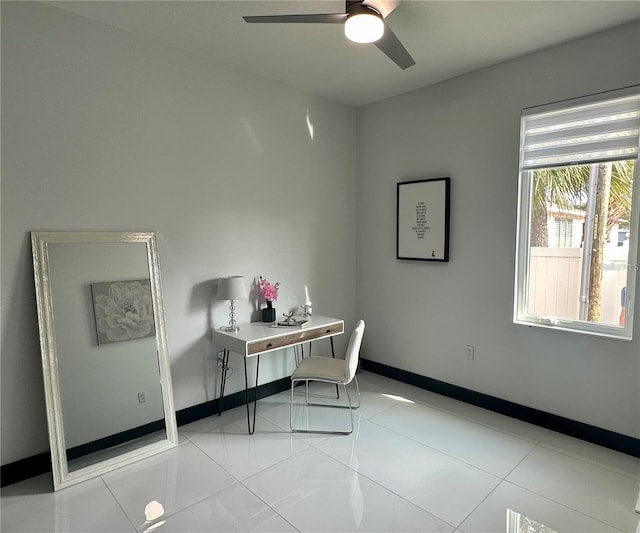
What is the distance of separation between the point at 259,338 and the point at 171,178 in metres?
1.27

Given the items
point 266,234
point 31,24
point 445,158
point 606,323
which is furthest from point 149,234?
point 606,323

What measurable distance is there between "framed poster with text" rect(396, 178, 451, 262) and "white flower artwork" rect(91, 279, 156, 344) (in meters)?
2.19

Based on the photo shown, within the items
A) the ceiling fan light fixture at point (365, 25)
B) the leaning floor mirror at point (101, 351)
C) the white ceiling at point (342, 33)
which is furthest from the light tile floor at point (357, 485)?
the white ceiling at point (342, 33)

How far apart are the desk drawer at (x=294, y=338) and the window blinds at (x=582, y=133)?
1912mm

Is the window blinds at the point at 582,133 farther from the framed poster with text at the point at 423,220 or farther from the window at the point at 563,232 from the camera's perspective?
the framed poster with text at the point at 423,220

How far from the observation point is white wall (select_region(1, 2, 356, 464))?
86.6 inches

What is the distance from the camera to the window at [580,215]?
2.46 metres

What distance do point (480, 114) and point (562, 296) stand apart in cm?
149

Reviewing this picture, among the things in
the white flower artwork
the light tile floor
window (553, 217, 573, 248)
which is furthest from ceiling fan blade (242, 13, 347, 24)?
the light tile floor

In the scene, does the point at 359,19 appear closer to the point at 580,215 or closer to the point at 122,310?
the point at 580,215

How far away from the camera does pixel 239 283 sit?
9.41 ft

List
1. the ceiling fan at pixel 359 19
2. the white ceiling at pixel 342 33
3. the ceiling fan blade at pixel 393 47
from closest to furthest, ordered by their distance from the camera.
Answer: the ceiling fan at pixel 359 19
the ceiling fan blade at pixel 393 47
the white ceiling at pixel 342 33

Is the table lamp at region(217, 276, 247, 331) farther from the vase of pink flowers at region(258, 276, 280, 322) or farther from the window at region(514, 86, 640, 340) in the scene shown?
the window at region(514, 86, 640, 340)

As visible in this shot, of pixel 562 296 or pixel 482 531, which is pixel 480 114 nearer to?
pixel 562 296
